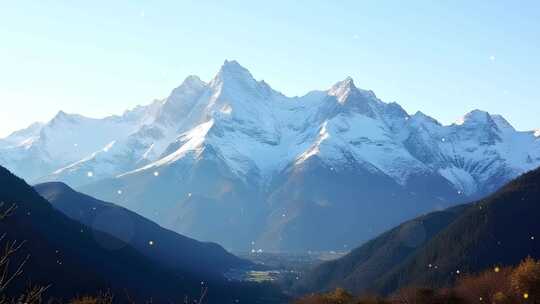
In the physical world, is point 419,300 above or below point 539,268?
below

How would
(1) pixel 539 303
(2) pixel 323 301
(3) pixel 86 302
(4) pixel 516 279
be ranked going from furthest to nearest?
(2) pixel 323 301 → (4) pixel 516 279 → (1) pixel 539 303 → (3) pixel 86 302

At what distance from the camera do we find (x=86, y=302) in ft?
355

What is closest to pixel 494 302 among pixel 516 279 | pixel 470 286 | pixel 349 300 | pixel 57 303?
pixel 516 279

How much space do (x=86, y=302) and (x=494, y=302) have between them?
84807 millimetres

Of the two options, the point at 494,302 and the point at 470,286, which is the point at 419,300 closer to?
the point at 494,302

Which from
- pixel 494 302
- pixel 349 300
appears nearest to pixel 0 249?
pixel 349 300

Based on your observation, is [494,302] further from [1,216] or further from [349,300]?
[1,216]

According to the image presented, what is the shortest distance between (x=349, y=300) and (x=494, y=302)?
112 ft

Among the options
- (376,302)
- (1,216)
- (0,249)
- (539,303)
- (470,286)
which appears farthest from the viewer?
(470,286)

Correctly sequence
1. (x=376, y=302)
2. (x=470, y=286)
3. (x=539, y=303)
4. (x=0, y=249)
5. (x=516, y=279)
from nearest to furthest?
1. (x=539, y=303)
2. (x=516, y=279)
3. (x=376, y=302)
4. (x=0, y=249)
5. (x=470, y=286)

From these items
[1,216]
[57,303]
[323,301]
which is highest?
[1,216]

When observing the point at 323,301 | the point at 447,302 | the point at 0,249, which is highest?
the point at 447,302

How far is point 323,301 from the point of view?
162m

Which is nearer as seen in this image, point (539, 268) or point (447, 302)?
point (539, 268)
